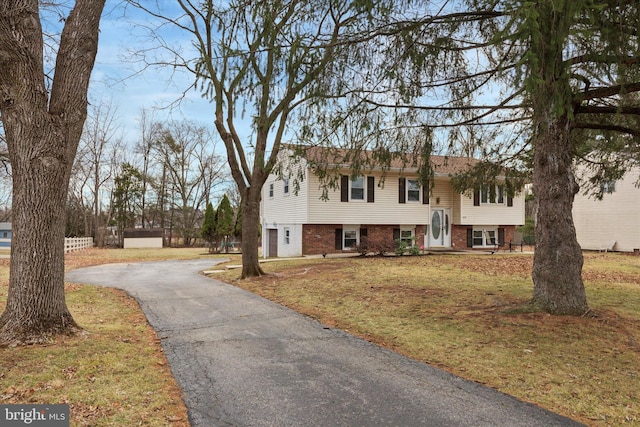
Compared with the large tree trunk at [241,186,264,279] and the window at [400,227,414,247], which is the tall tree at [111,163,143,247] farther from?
the large tree trunk at [241,186,264,279]

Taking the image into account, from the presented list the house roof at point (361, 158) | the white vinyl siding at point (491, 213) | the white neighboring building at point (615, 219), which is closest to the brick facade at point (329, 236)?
the white vinyl siding at point (491, 213)

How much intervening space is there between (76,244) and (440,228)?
26.9 meters

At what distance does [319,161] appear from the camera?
358 inches

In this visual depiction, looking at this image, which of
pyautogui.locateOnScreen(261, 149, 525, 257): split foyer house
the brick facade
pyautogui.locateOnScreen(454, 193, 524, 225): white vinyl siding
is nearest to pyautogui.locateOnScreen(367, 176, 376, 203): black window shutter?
pyautogui.locateOnScreen(261, 149, 525, 257): split foyer house

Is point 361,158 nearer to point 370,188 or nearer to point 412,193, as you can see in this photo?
point 370,188

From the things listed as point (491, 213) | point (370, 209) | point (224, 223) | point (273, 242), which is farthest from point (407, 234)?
point (224, 223)

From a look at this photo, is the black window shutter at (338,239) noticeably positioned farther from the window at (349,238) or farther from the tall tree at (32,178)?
the tall tree at (32,178)

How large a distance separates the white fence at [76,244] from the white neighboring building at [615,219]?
33773 mm

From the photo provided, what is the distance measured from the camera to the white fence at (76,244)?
30.6 m

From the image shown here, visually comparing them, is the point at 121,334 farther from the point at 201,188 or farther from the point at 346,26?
the point at 201,188

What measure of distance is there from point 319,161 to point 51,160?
499 centimetres

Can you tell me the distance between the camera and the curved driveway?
3.55m

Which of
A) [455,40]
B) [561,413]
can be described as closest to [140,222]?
[455,40]

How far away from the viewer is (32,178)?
17.6ft
